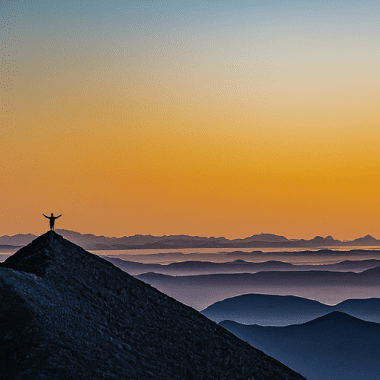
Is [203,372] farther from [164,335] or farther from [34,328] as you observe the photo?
[34,328]

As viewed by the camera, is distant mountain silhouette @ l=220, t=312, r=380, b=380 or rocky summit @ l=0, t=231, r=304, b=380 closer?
rocky summit @ l=0, t=231, r=304, b=380

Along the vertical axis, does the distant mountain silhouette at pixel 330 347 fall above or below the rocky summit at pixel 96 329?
below

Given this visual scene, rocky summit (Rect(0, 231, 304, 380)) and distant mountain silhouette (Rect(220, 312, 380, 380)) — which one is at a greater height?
rocky summit (Rect(0, 231, 304, 380))

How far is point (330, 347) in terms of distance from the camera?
14812cm

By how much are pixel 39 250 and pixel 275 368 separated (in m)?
11.5

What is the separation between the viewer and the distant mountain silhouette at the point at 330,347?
146 metres

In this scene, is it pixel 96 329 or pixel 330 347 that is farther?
pixel 330 347

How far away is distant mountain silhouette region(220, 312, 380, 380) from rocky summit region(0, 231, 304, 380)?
13127 cm

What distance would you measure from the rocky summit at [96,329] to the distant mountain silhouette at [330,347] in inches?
5168

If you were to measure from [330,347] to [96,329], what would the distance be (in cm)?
13853

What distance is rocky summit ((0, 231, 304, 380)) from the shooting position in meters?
18.0

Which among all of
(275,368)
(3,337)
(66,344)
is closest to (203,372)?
(275,368)

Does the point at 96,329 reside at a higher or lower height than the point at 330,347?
higher

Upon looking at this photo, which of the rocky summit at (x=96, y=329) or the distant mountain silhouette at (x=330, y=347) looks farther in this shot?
the distant mountain silhouette at (x=330, y=347)
